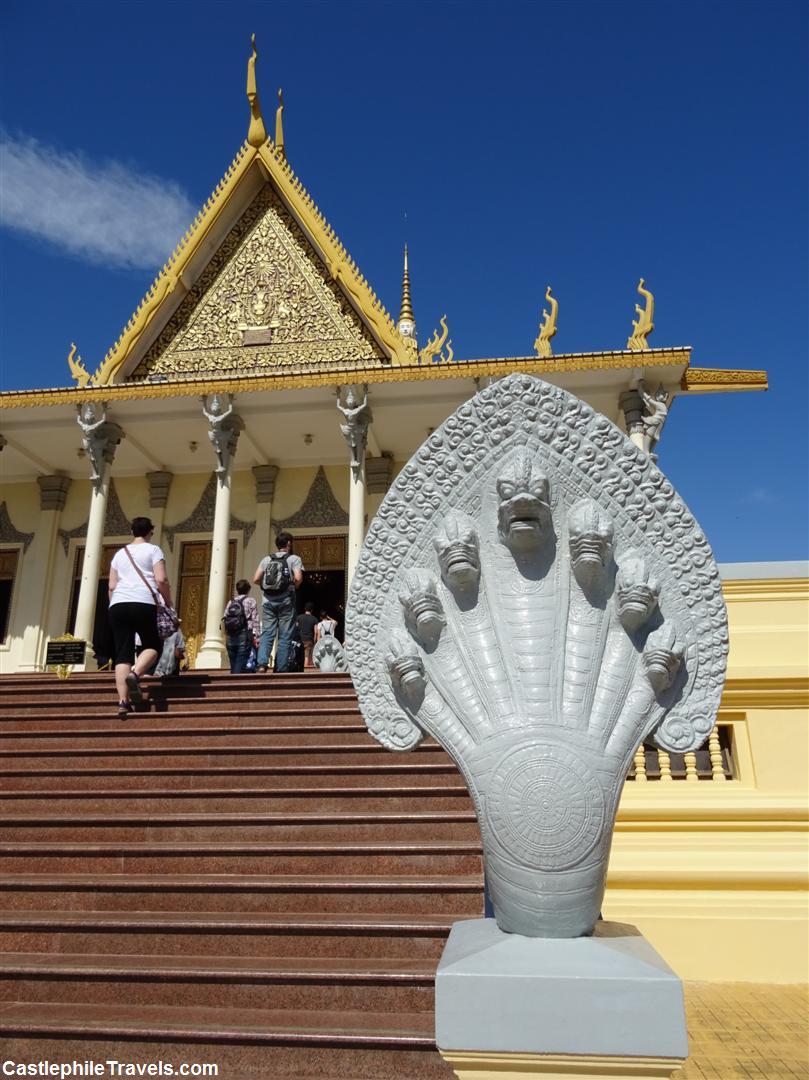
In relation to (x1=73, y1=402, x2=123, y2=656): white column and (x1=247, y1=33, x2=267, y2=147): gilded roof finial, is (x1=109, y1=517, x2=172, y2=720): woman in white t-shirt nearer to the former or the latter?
(x1=73, y1=402, x2=123, y2=656): white column

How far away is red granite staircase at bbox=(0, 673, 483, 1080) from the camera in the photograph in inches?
101

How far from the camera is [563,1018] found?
4.53ft

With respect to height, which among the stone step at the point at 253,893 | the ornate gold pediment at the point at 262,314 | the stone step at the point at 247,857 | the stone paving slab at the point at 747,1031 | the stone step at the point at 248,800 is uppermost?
the ornate gold pediment at the point at 262,314

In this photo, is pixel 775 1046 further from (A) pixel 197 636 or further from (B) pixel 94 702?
(A) pixel 197 636

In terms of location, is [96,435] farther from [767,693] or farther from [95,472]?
[767,693]

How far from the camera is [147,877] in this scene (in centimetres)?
348


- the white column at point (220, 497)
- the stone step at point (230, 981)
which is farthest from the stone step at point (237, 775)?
the white column at point (220, 497)

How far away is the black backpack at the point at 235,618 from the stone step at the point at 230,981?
4.07 m

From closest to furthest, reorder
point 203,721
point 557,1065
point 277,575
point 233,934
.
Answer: point 557,1065 < point 233,934 < point 203,721 < point 277,575

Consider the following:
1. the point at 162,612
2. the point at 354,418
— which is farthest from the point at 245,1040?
the point at 354,418

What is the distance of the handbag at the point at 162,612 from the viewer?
189 inches

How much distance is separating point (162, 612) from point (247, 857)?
2.09m

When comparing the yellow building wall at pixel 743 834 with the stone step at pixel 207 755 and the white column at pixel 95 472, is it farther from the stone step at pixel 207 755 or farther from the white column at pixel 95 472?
the white column at pixel 95 472

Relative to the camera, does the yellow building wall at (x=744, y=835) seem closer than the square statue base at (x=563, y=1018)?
No
